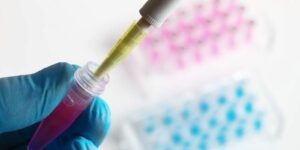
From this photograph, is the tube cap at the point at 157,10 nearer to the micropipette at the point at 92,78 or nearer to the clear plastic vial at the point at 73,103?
the micropipette at the point at 92,78

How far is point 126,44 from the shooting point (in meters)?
0.56

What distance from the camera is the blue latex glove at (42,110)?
645mm

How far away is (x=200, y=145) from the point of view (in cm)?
99

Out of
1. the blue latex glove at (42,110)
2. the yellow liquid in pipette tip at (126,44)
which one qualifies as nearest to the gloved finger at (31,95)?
the blue latex glove at (42,110)

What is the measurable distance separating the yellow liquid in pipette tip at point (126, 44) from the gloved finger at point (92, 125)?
149 millimetres

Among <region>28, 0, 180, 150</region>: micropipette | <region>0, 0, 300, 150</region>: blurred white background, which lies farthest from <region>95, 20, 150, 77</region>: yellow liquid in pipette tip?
<region>0, 0, 300, 150</region>: blurred white background

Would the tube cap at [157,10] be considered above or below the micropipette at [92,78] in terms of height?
above

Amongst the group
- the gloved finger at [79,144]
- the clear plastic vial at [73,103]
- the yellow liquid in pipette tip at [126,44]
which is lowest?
the gloved finger at [79,144]

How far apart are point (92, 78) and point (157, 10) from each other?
12 centimetres

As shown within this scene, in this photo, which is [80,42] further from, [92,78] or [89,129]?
[92,78]

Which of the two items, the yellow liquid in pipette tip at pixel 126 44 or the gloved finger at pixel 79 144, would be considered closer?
the yellow liquid in pipette tip at pixel 126 44

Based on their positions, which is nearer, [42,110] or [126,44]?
[126,44]

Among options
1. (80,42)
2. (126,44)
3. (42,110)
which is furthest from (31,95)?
(80,42)

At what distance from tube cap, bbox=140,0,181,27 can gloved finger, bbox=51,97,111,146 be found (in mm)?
227
